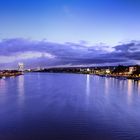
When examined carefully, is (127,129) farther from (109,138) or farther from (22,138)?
(22,138)

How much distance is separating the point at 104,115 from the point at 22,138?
726cm

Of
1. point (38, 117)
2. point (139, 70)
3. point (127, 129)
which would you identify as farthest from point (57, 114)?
point (139, 70)

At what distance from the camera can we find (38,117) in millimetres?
16484

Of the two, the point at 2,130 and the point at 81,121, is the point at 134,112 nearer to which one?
the point at 81,121

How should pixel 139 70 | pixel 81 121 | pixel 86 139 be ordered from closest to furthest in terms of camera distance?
pixel 86 139 → pixel 81 121 → pixel 139 70

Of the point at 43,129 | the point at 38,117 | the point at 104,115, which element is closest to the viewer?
the point at 43,129

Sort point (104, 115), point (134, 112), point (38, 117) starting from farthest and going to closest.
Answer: point (134, 112)
point (104, 115)
point (38, 117)

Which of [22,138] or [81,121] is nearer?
[22,138]

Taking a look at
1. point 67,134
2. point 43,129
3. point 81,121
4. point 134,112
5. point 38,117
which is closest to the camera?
point 67,134

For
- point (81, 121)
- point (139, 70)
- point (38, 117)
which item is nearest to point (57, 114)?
point (38, 117)

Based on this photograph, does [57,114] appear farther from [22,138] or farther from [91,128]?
[22,138]

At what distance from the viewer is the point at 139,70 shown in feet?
324

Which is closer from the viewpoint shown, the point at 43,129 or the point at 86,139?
the point at 86,139

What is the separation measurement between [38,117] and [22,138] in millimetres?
4838
